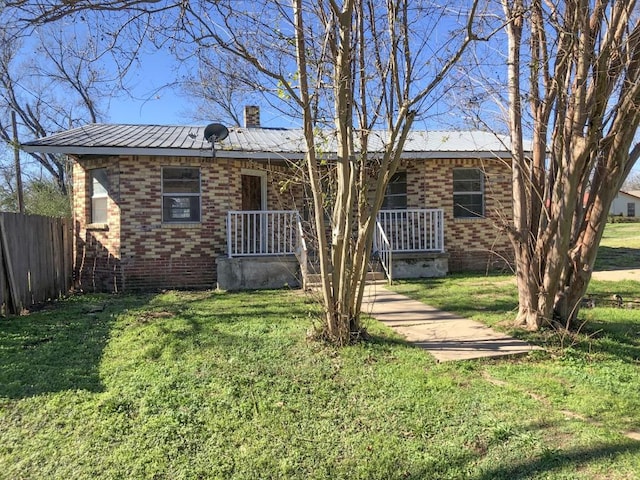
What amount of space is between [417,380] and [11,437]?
3116 mm

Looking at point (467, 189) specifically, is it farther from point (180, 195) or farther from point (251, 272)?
point (180, 195)

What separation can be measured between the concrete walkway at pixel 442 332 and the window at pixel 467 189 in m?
5.09

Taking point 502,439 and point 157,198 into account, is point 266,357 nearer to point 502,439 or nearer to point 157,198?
point 502,439

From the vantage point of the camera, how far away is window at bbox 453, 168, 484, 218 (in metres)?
12.2

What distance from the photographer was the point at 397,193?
40.9 feet

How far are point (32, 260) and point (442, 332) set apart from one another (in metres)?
6.79

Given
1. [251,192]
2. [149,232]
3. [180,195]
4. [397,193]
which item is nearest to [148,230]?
[149,232]

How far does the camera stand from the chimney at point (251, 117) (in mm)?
15258

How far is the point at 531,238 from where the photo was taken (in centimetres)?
568

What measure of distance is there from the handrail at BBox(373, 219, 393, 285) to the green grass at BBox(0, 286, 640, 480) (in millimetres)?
4662

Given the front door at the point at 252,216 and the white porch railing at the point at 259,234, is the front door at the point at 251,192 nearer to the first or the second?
the front door at the point at 252,216

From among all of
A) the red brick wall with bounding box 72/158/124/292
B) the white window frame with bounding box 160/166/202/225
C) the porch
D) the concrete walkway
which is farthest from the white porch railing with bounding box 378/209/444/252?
the red brick wall with bounding box 72/158/124/292

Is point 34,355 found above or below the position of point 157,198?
below

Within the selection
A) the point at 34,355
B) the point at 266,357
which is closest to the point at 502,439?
the point at 266,357
